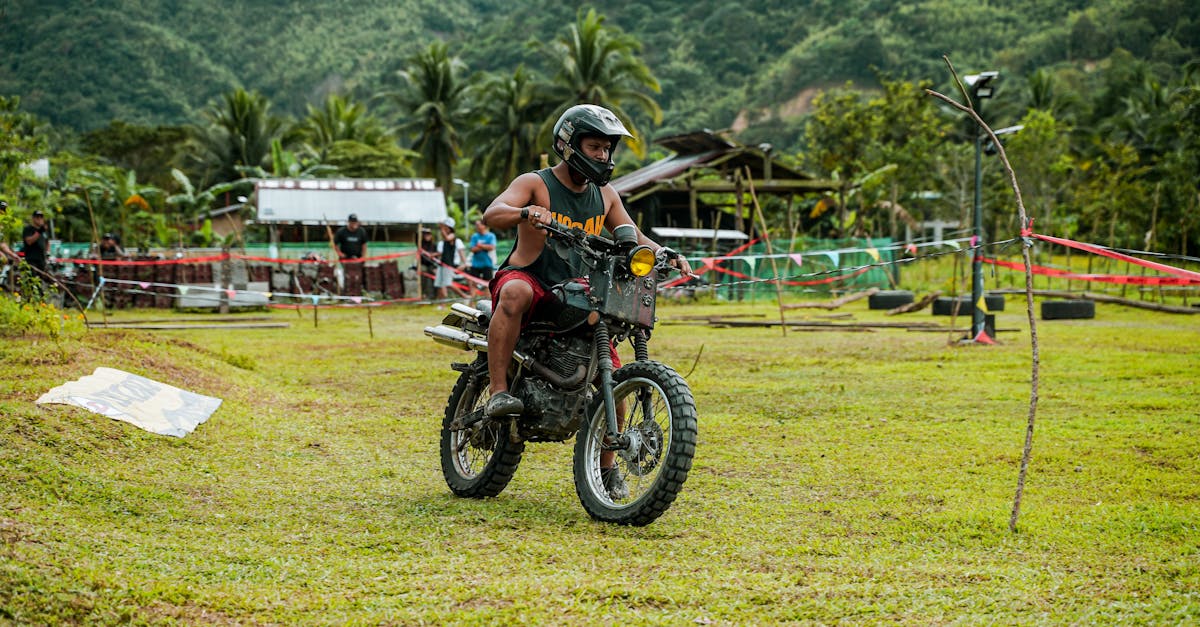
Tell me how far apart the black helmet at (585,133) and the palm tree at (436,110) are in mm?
62282

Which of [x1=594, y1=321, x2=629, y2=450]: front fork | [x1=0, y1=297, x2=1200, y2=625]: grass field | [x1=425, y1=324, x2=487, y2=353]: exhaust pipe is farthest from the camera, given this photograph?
[x1=425, y1=324, x2=487, y2=353]: exhaust pipe

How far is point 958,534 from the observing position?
17.4 feet

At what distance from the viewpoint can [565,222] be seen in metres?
5.96

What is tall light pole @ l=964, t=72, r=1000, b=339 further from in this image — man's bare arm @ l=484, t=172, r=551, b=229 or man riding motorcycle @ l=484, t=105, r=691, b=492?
man's bare arm @ l=484, t=172, r=551, b=229

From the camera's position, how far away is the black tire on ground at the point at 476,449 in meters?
6.11

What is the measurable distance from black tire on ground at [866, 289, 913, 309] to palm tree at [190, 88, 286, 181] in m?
47.3

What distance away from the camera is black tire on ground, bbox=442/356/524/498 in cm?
611

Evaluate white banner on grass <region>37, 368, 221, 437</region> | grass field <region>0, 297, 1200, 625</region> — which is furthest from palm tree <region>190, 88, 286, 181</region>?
white banner on grass <region>37, 368, 221, 437</region>

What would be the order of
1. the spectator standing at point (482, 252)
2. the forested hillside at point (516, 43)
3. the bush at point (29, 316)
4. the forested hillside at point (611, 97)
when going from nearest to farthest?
the bush at point (29, 316)
the spectator standing at point (482, 252)
the forested hillside at point (611, 97)
the forested hillside at point (516, 43)

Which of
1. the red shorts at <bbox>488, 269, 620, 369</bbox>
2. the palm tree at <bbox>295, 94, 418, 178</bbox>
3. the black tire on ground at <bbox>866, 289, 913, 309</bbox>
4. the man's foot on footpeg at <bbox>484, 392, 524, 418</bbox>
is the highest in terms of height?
the palm tree at <bbox>295, 94, 418, 178</bbox>

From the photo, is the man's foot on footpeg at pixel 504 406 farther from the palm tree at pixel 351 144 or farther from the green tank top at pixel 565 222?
the palm tree at pixel 351 144

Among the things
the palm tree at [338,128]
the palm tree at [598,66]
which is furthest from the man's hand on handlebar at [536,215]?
the palm tree at [338,128]

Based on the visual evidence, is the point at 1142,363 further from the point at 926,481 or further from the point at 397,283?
the point at 397,283

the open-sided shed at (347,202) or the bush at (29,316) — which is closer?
the bush at (29,316)
